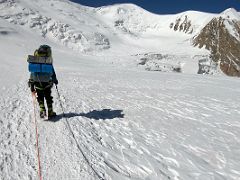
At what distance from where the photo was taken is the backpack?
8352 mm

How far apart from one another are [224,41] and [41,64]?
348ft

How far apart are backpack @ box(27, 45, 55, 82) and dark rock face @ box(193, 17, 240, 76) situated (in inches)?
3289

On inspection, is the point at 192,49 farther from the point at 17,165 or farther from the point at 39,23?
the point at 17,165

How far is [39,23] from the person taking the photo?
64.2 metres

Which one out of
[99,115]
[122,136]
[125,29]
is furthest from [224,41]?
[122,136]

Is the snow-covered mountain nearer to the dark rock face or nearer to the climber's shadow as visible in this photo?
the dark rock face

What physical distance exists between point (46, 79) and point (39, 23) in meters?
58.8

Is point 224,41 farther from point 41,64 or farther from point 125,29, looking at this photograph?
point 41,64

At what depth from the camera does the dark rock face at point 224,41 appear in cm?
9417

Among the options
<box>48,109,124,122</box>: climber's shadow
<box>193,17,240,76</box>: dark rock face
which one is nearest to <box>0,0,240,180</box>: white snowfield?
<box>48,109,124,122</box>: climber's shadow

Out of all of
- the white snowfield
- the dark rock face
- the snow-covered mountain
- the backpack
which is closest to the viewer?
the white snowfield

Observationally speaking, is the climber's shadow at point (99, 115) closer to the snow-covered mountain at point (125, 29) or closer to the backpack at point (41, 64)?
the backpack at point (41, 64)

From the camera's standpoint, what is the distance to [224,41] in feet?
351

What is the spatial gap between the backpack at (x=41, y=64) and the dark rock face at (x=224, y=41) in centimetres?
8355
